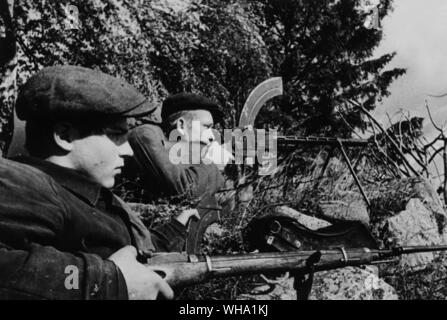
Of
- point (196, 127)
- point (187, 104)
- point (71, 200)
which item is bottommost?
point (71, 200)

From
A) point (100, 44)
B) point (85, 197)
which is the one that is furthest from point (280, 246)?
point (100, 44)

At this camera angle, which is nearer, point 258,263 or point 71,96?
point 71,96

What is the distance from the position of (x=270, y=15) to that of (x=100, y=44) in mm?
8388

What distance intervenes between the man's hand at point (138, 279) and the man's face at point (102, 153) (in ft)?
1.03

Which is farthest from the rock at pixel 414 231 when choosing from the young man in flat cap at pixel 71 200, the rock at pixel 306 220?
the young man in flat cap at pixel 71 200

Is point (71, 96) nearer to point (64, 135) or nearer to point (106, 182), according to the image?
point (64, 135)

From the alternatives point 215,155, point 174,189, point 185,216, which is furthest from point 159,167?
point 215,155

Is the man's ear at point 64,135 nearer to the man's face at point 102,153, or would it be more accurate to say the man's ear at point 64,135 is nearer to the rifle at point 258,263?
the man's face at point 102,153

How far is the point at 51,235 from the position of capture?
5.73 ft

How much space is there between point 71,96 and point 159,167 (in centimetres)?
166

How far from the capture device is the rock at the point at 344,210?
474 centimetres

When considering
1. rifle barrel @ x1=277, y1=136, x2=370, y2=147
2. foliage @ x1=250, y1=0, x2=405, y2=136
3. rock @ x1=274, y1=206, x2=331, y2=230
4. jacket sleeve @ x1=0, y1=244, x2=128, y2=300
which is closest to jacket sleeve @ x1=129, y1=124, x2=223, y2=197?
rock @ x1=274, y1=206, x2=331, y2=230

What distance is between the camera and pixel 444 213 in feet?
16.7
